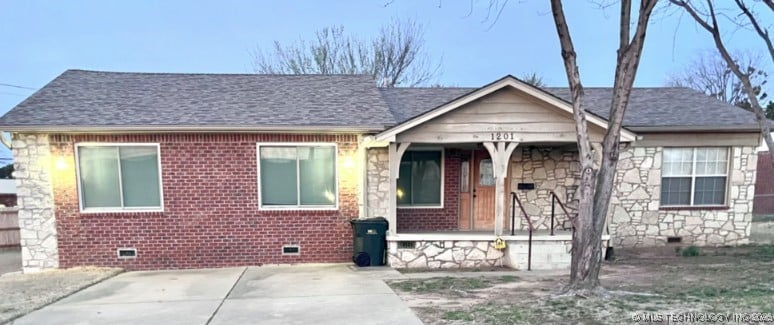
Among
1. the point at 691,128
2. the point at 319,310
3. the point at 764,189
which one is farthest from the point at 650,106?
the point at 764,189

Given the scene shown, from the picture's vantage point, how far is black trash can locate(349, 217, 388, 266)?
7523 millimetres

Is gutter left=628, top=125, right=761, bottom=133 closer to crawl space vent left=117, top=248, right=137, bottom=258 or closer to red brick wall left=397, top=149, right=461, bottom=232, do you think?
red brick wall left=397, top=149, right=461, bottom=232

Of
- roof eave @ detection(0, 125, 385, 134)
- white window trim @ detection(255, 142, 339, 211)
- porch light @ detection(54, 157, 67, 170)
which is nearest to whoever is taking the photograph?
roof eave @ detection(0, 125, 385, 134)

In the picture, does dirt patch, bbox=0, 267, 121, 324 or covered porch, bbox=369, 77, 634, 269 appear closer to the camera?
dirt patch, bbox=0, 267, 121, 324

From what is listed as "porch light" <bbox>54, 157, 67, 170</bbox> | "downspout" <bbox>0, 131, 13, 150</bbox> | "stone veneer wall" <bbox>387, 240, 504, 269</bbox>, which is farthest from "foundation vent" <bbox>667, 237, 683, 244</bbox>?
"downspout" <bbox>0, 131, 13, 150</bbox>

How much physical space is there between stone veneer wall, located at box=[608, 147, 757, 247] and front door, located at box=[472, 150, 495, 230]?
2.58 m

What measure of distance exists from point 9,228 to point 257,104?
25.6ft

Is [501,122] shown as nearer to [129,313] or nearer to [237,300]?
[237,300]

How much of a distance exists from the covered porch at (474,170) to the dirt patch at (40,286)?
5.06 m

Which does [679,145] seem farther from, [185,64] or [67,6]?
[67,6]

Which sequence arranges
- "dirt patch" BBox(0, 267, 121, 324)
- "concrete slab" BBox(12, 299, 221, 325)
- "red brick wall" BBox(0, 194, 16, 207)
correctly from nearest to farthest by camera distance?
"concrete slab" BBox(12, 299, 221, 325), "dirt patch" BBox(0, 267, 121, 324), "red brick wall" BBox(0, 194, 16, 207)

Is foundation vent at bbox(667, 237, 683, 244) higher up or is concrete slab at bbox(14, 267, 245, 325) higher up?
concrete slab at bbox(14, 267, 245, 325)

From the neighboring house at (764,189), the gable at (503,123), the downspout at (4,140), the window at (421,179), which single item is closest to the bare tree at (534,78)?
the neighboring house at (764,189)

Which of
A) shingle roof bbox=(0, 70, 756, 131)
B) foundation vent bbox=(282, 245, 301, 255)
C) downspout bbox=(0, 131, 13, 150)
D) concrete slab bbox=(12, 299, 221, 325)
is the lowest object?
foundation vent bbox=(282, 245, 301, 255)
